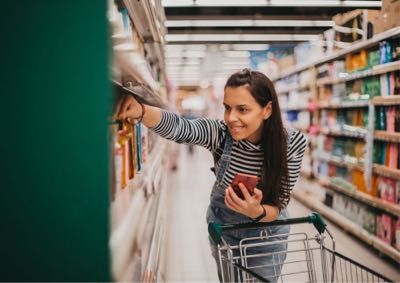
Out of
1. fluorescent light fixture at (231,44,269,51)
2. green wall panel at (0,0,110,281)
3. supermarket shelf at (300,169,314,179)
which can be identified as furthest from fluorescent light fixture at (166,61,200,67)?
green wall panel at (0,0,110,281)

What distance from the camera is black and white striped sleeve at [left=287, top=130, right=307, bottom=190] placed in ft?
5.96

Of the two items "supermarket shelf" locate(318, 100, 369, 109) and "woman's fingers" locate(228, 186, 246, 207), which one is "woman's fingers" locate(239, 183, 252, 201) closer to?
"woman's fingers" locate(228, 186, 246, 207)

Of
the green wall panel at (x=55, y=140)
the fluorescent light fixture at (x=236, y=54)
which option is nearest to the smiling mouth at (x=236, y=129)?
the green wall panel at (x=55, y=140)

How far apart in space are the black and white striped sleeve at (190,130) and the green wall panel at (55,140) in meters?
0.72

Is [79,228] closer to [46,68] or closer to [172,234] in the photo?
[46,68]

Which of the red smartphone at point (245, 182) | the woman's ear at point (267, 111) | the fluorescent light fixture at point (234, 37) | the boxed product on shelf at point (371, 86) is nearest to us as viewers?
the red smartphone at point (245, 182)

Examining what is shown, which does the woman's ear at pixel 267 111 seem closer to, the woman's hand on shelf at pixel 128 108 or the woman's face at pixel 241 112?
the woman's face at pixel 241 112

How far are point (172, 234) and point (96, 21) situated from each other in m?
3.82

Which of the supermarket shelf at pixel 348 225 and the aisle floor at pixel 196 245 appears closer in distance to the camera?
the aisle floor at pixel 196 245

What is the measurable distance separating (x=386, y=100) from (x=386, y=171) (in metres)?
0.71

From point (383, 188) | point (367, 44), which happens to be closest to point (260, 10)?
point (367, 44)

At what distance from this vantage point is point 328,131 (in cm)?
530

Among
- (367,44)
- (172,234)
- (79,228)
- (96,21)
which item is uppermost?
(367,44)

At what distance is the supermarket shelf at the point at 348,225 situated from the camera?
3.55 meters
